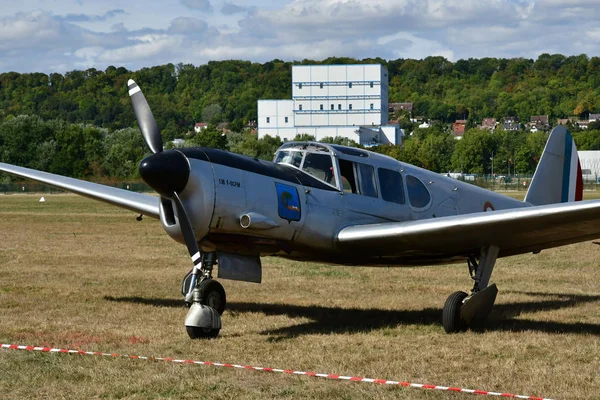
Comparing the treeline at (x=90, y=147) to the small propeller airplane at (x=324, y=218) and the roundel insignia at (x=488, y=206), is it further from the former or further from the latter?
the small propeller airplane at (x=324, y=218)

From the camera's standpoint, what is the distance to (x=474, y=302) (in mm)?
10406

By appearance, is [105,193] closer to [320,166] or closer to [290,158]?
[290,158]

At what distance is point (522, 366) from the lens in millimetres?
8273

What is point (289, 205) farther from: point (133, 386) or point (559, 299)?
point (559, 299)

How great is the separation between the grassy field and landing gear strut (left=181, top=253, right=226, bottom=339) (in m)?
0.19

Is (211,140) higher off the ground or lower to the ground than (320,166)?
lower

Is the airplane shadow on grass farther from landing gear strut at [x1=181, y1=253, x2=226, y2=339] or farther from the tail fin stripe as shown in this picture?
the tail fin stripe

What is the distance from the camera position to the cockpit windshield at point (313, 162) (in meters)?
10.8

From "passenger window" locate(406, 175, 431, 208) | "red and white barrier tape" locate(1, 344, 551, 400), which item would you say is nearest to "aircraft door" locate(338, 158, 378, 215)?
"passenger window" locate(406, 175, 431, 208)

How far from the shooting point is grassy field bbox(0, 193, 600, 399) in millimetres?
7355

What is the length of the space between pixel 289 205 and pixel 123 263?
925 centimetres

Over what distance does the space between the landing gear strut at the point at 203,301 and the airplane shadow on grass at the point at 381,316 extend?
73 centimetres

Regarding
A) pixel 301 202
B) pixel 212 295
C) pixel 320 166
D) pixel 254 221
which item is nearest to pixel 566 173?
pixel 320 166

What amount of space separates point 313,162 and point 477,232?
2.16 metres
